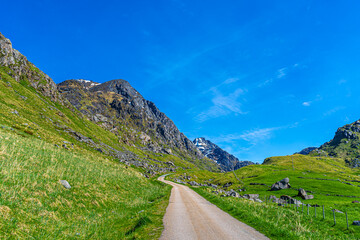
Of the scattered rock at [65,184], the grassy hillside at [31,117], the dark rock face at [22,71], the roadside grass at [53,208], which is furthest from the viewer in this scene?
the dark rock face at [22,71]

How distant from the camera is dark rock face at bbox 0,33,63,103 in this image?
130 meters

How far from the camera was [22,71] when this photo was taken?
139625 mm

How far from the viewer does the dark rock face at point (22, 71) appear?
130m

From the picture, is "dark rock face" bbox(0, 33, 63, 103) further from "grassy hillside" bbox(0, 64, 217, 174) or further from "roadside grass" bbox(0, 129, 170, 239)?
"roadside grass" bbox(0, 129, 170, 239)

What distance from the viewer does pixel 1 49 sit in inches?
5197

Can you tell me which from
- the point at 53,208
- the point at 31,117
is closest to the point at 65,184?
the point at 53,208

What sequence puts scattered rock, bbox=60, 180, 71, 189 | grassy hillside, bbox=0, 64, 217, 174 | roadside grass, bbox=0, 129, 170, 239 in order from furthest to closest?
grassy hillside, bbox=0, 64, 217, 174 → scattered rock, bbox=60, 180, 71, 189 → roadside grass, bbox=0, 129, 170, 239

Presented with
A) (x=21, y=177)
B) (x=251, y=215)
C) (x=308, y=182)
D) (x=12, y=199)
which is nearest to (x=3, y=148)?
(x=21, y=177)

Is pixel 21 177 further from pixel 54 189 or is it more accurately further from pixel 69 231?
pixel 69 231

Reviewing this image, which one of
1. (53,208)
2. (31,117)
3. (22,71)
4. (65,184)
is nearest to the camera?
(53,208)

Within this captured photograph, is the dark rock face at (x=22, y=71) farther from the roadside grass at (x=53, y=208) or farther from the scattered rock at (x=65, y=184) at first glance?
the scattered rock at (x=65, y=184)

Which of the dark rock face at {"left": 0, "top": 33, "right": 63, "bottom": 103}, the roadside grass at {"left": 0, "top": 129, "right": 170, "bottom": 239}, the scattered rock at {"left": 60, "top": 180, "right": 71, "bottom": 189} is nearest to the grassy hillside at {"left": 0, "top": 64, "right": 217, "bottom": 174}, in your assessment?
the dark rock face at {"left": 0, "top": 33, "right": 63, "bottom": 103}

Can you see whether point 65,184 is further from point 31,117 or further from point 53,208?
point 31,117

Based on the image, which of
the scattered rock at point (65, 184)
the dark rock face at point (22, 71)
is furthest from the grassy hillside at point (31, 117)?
the scattered rock at point (65, 184)
